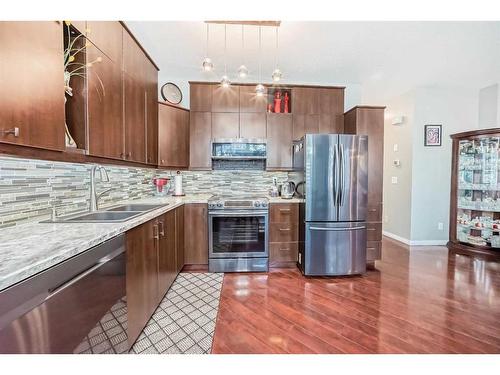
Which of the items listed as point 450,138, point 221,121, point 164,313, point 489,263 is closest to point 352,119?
point 221,121

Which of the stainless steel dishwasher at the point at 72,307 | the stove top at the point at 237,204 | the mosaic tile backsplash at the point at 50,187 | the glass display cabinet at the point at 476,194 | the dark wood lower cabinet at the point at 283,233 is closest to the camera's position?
the stainless steel dishwasher at the point at 72,307

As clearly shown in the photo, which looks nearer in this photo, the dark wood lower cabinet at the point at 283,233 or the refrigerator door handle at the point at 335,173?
the refrigerator door handle at the point at 335,173

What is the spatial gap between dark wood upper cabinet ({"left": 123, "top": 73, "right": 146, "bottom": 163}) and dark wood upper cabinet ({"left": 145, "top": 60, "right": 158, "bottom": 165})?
0.11 metres

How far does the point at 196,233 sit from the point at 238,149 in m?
1.29

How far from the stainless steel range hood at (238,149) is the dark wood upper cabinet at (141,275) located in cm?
160

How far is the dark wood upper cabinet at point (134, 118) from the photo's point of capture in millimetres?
2064

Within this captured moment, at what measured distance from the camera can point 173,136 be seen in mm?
3129

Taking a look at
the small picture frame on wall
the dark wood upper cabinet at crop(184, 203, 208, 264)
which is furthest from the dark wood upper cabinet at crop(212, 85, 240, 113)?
the small picture frame on wall

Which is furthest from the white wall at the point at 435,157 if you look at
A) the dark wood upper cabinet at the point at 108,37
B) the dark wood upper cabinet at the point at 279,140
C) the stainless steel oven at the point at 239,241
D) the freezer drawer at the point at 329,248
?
the dark wood upper cabinet at the point at 108,37

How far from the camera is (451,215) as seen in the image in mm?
3848

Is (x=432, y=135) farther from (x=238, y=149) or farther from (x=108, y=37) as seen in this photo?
(x=108, y=37)

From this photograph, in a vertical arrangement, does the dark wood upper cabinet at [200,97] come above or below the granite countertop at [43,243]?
above

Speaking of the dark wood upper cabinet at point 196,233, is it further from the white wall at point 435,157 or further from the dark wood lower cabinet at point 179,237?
the white wall at point 435,157

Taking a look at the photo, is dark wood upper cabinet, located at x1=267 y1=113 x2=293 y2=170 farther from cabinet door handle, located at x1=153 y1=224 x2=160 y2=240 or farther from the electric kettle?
cabinet door handle, located at x1=153 y1=224 x2=160 y2=240
